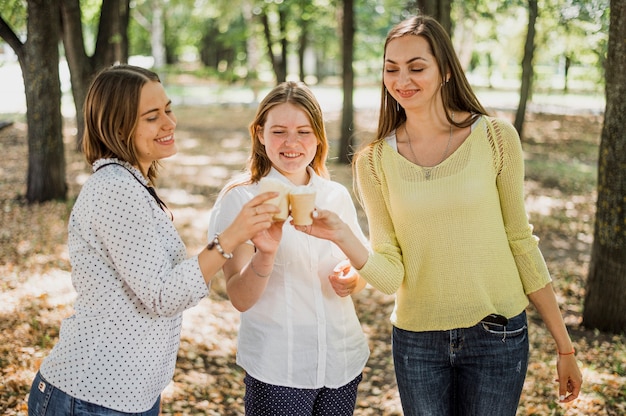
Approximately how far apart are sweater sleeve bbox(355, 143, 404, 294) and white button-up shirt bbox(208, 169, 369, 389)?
25cm

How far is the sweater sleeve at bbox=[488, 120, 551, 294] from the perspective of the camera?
9.39ft

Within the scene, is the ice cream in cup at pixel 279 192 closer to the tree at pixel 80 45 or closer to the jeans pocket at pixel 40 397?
the jeans pocket at pixel 40 397

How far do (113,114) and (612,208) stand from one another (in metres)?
4.88

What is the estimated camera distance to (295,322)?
2881mm

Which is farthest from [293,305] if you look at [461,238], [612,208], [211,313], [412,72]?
[211,313]

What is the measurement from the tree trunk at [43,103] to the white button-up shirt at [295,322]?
8.57 meters

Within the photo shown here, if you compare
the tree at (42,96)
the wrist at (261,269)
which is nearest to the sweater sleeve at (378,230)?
the wrist at (261,269)

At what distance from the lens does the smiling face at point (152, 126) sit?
255 cm

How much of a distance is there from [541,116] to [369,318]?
23.5m

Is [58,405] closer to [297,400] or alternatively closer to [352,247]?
[297,400]

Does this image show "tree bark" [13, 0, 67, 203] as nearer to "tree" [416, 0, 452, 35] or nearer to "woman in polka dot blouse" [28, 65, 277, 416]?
"tree" [416, 0, 452, 35]

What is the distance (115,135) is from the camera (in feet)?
8.17

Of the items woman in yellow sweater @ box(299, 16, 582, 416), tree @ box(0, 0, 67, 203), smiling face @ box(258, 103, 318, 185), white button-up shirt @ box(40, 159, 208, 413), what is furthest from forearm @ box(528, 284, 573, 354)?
tree @ box(0, 0, 67, 203)

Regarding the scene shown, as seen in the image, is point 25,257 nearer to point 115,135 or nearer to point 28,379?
point 28,379
